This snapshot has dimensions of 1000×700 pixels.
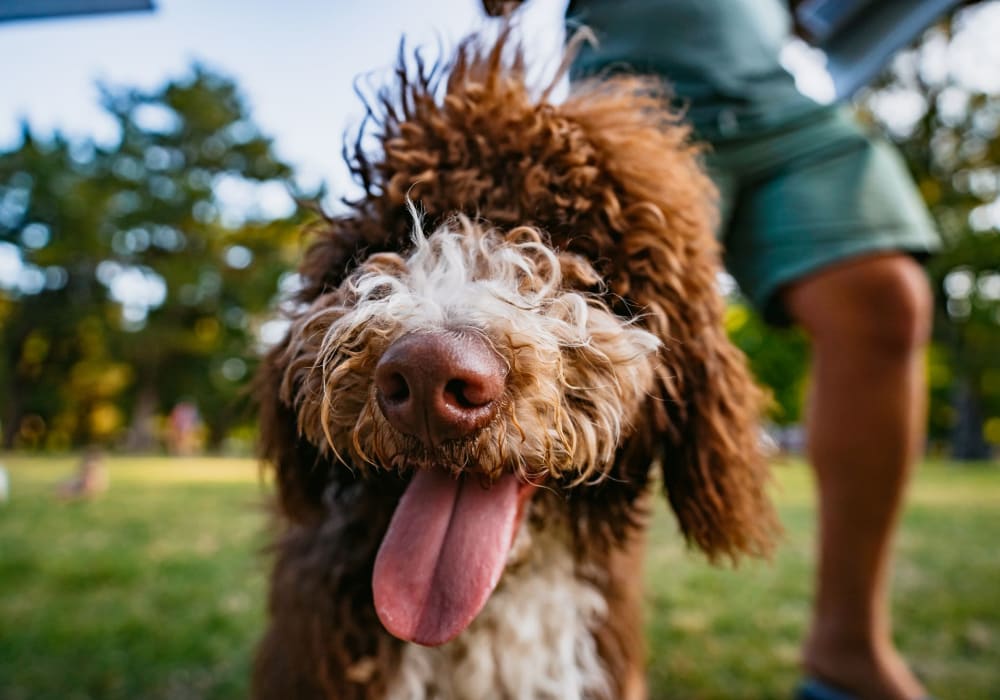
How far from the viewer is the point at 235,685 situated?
263 centimetres

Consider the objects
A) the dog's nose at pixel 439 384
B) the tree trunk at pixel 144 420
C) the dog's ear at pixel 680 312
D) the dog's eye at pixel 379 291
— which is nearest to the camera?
the dog's nose at pixel 439 384

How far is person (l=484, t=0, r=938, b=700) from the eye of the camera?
7.14ft

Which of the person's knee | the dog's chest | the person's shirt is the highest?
the person's shirt

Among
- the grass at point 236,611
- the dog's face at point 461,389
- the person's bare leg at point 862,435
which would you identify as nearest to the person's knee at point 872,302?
the person's bare leg at point 862,435

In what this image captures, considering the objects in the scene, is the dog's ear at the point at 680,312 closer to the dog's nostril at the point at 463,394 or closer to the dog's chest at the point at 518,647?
the dog's chest at the point at 518,647

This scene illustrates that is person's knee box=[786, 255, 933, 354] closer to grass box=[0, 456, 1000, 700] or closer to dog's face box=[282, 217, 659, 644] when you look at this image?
grass box=[0, 456, 1000, 700]

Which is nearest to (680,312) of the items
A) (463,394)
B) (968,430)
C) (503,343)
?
(503,343)

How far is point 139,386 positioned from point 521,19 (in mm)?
32801

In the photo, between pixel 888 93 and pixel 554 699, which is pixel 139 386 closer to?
pixel 888 93

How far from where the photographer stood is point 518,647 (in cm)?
174

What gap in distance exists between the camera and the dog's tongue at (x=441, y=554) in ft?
4.38

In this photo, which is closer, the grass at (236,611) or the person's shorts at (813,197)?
the person's shorts at (813,197)

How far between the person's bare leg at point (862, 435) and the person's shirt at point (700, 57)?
53 centimetres

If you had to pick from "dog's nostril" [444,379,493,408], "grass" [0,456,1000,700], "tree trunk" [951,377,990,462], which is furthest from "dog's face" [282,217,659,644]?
"tree trunk" [951,377,990,462]
